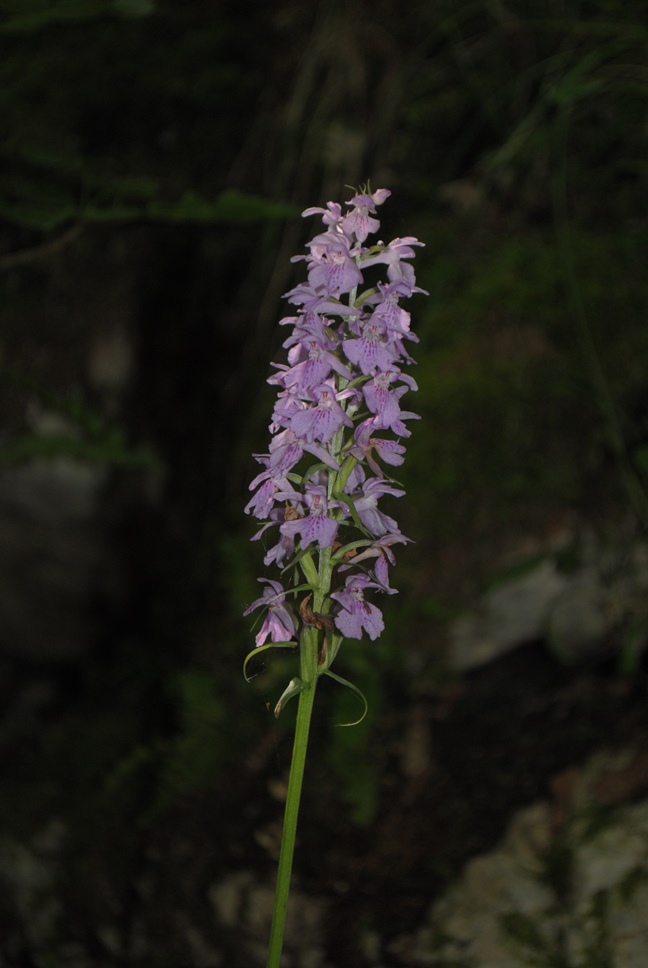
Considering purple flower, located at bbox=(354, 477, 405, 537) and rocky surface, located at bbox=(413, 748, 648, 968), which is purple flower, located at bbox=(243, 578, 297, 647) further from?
rocky surface, located at bbox=(413, 748, 648, 968)

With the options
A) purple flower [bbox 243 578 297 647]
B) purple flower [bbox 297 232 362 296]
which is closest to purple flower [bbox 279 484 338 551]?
purple flower [bbox 243 578 297 647]

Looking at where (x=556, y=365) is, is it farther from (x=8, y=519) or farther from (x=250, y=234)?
(x=8, y=519)

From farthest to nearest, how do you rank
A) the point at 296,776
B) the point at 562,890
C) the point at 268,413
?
the point at 268,413, the point at 562,890, the point at 296,776

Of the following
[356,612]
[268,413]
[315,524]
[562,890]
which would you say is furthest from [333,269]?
[268,413]

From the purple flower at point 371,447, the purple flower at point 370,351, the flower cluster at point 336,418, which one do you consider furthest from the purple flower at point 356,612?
the purple flower at point 370,351

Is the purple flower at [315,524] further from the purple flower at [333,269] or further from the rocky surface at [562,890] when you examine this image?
the rocky surface at [562,890]

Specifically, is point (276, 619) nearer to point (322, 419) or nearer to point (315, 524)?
point (315, 524)

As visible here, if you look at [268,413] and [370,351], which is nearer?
[370,351]
